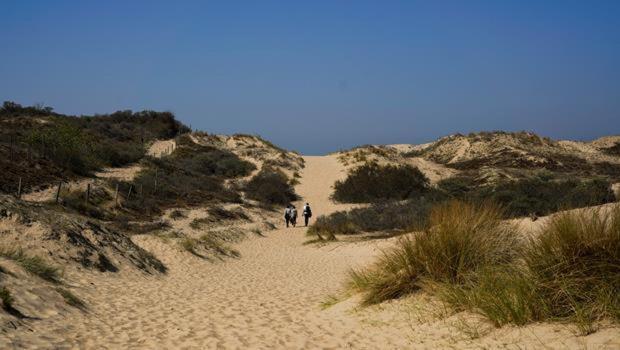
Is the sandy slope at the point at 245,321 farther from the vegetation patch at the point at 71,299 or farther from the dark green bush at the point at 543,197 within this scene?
the dark green bush at the point at 543,197

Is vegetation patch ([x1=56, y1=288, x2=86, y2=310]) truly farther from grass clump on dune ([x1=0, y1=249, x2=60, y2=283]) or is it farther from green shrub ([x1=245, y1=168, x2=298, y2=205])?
green shrub ([x1=245, y1=168, x2=298, y2=205])

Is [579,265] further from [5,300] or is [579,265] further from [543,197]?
[543,197]

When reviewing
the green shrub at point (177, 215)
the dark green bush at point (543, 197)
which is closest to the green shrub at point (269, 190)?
the green shrub at point (177, 215)

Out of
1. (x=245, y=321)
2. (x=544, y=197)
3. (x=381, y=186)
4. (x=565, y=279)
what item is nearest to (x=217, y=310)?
(x=245, y=321)

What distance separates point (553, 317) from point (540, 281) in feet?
1.74

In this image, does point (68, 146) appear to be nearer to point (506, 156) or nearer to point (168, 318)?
point (168, 318)

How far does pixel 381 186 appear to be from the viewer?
34.1 meters

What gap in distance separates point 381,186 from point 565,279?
28.8m

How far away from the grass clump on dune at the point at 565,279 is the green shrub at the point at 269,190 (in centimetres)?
2741

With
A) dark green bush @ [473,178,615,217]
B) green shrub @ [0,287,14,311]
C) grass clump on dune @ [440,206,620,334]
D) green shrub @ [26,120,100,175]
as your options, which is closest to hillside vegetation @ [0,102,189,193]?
green shrub @ [26,120,100,175]

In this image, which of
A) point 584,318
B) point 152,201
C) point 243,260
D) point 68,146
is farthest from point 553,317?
point 68,146

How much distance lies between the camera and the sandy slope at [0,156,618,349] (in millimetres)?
5679

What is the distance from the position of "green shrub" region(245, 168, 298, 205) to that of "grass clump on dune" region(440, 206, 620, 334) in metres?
27.4

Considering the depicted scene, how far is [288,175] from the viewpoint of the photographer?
43375 millimetres
